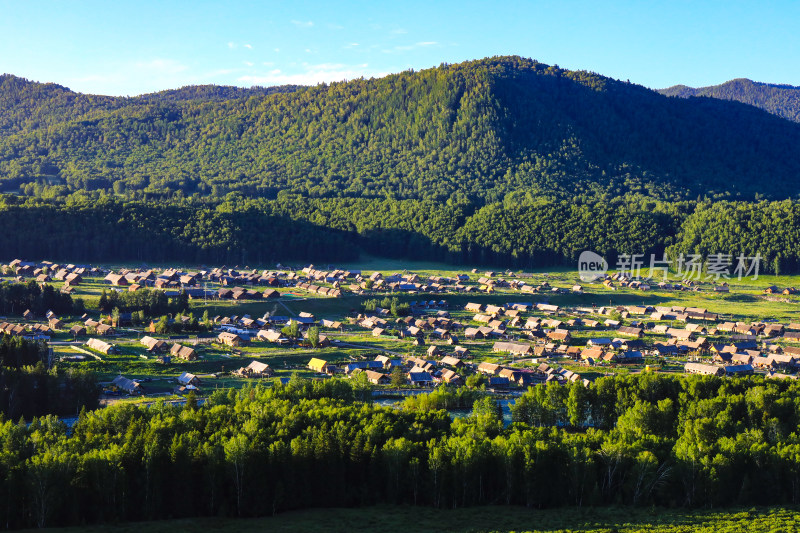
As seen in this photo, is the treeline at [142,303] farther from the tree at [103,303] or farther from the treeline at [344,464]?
the treeline at [344,464]

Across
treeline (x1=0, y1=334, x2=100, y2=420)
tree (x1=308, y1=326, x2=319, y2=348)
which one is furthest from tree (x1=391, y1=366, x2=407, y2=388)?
treeline (x1=0, y1=334, x2=100, y2=420)

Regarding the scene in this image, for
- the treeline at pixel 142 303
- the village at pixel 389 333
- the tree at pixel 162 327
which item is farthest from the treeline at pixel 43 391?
the treeline at pixel 142 303

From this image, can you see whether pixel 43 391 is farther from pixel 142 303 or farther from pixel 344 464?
pixel 142 303

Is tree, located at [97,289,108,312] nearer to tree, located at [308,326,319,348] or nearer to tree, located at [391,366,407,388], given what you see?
tree, located at [308,326,319,348]

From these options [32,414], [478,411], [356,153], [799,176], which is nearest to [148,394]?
[32,414]

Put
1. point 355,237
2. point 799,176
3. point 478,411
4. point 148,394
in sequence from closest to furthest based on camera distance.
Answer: point 478,411
point 148,394
point 355,237
point 799,176

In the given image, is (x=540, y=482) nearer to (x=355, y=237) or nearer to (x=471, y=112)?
(x=355, y=237)
